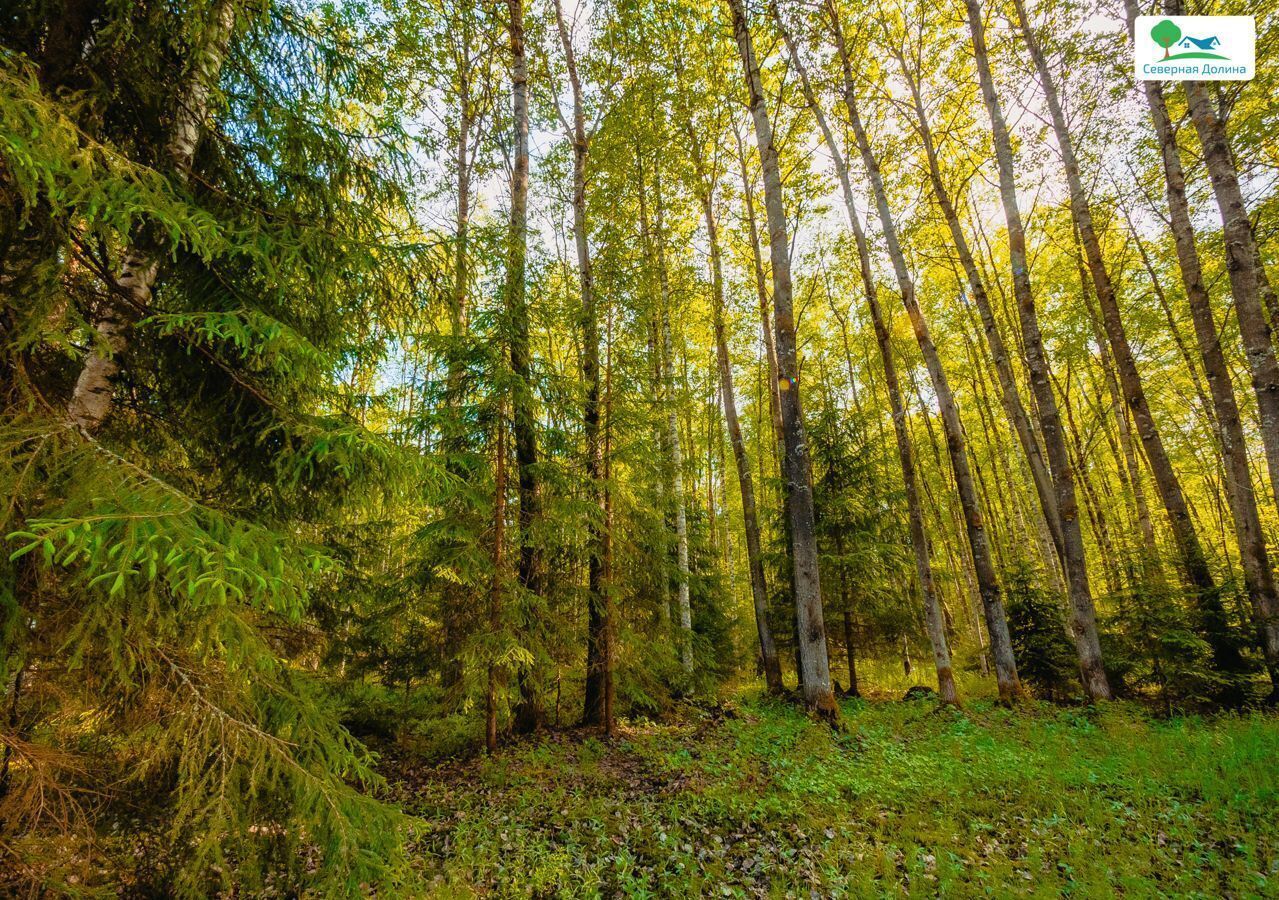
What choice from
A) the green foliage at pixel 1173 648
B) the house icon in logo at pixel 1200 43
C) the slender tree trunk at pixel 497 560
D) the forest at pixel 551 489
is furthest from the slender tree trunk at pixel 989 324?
the slender tree trunk at pixel 497 560

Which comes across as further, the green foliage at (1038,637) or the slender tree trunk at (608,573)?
the green foliage at (1038,637)

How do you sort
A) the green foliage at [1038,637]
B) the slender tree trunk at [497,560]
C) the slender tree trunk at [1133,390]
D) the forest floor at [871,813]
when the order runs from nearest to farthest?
the forest floor at [871,813] → the slender tree trunk at [497,560] → the slender tree trunk at [1133,390] → the green foliage at [1038,637]

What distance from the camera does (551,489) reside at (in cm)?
783

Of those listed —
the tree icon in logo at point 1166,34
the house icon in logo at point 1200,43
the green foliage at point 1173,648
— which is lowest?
the green foliage at point 1173,648

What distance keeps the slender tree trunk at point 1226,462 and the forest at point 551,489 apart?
65 mm

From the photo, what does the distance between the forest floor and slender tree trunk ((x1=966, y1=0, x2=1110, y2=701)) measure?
3.44 ft

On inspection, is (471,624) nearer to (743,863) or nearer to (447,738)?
(447,738)

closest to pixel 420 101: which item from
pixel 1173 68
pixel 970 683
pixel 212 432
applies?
pixel 212 432

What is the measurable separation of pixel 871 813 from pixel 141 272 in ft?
25.6

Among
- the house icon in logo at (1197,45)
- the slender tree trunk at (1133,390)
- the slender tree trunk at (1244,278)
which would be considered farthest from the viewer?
the slender tree trunk at (1133,390)

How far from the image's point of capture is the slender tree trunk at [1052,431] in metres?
8.62

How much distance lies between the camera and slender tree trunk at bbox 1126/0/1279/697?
7.09 meters

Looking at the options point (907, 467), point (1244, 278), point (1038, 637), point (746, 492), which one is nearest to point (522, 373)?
point (746, 492)

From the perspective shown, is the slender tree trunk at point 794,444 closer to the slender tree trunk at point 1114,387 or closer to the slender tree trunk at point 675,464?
the slender tree trunk at point 675,464
